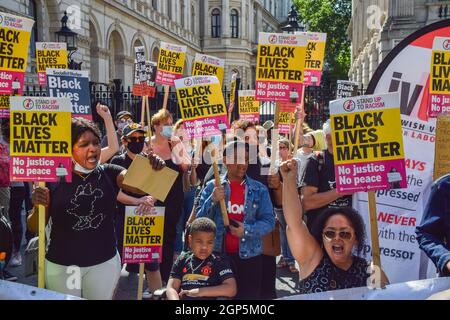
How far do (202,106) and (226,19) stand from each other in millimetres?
55518

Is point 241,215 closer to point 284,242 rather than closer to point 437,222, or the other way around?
point 437,222

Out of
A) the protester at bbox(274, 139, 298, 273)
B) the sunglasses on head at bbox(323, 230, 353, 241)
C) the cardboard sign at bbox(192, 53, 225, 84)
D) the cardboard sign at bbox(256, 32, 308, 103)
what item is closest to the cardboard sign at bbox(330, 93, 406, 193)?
the sunglasses on head at bbox(323, 230, 353, 241)

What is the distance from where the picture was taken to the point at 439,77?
3883mm

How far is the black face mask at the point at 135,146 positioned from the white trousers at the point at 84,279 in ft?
6.37

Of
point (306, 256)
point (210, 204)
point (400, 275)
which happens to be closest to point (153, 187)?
point (210, 204)

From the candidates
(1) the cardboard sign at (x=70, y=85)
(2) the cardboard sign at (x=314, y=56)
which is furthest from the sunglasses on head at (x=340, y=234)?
(2) the cardboard sign at (x=314, y=56)

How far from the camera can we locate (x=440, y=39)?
12.7 feet

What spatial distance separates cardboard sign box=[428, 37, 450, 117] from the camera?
383 centimetres

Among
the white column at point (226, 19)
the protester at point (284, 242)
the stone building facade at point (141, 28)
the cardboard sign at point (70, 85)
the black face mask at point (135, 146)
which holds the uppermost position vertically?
the white column at point (226, 19)

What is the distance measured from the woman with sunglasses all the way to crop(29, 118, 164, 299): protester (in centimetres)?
127

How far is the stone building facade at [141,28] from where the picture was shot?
22.7 metres

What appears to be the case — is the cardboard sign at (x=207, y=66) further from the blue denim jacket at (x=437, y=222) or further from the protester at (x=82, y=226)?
the blue denim jacket at (x=437, y=222)

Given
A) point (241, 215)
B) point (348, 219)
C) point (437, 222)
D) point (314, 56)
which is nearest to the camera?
point (437, 222)

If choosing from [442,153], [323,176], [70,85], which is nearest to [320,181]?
[323,176]
